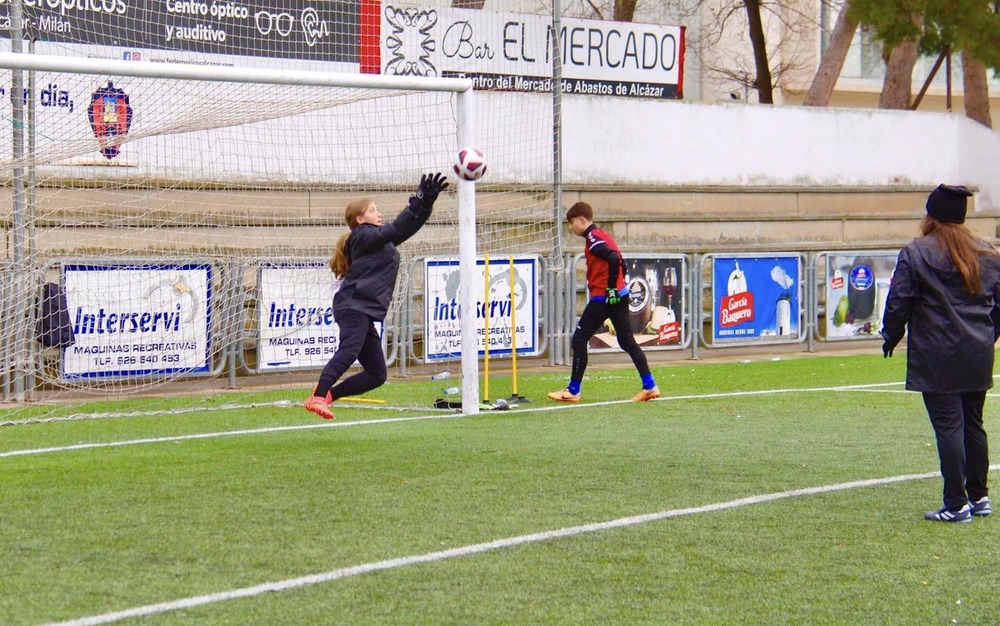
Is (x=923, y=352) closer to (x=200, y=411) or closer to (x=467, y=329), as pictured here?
(x=467, y=329)

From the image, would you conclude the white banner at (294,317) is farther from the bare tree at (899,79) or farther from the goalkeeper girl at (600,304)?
the bare tree at (899,79)

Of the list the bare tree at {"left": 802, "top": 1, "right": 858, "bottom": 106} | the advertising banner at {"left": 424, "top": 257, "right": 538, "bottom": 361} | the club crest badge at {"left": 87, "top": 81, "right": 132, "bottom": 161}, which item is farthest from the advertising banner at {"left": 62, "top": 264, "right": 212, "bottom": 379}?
the bare tree at {"left": 802, "top": 1, "right": 858, "bottom": 106}

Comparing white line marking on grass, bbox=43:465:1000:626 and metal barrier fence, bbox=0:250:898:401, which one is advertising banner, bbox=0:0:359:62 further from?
white line marking on grass, bbox=43:465:1000:626

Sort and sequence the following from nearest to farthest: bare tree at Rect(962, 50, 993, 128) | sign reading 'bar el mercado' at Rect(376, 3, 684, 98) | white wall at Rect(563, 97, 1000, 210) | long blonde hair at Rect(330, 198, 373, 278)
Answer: long blonde hair at Rect(330, 198, 373, 278) → sign reading 'bar el mercado' at Rect(376, 3, 684, 98) → white wall at Rect(563, 97, 1000, 210) → bare tree at Rect(962, 50, 993, 128)

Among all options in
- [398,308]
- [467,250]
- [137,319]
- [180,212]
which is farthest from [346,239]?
[398,308]

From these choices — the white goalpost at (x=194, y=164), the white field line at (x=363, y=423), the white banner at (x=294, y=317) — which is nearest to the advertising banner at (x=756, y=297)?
the white field line at (x=363, y=423)

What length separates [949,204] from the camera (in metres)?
6.76

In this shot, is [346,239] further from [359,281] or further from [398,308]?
[398,308]

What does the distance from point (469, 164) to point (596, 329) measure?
2834 mm

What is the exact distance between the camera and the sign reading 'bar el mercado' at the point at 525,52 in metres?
17.4

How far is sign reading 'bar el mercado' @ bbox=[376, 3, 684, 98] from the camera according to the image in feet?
57.2

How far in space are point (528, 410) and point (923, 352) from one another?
210 inches

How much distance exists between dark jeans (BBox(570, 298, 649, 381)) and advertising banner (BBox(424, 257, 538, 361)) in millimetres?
2110

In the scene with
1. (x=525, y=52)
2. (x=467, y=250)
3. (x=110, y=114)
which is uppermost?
(x=525, y=52)
